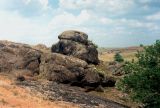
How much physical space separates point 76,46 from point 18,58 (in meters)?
16.5

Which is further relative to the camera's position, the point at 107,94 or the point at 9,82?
the point at 107,94

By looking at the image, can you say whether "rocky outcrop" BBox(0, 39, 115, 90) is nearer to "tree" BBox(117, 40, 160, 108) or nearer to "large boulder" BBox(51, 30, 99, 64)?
"large boulder" BBox(51, 30, 99, 64)

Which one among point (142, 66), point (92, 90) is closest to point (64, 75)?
point (92, 90)

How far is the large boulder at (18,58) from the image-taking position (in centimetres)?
6488

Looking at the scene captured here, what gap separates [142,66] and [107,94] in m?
15.1

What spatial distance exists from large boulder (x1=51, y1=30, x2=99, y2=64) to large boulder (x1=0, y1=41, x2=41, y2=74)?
475 inches

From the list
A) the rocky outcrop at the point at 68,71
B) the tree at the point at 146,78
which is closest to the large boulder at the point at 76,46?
the rocky outcrop at the point at 68,71

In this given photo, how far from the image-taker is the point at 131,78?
5488 cm

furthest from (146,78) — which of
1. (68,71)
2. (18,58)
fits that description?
(18,58)

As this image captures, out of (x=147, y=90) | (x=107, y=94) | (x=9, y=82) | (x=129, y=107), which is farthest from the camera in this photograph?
(x=107, y=94)

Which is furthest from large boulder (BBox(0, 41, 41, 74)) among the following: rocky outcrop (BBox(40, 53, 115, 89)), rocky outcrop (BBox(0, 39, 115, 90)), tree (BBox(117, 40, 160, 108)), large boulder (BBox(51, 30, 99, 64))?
tree (BBox(117, 40, 160, 108))

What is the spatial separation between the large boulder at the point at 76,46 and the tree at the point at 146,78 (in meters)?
22.7

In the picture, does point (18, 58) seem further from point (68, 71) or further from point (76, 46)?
point (76, 46)

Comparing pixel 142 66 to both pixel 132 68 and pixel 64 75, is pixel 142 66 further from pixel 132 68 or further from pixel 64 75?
pixel 64 75
